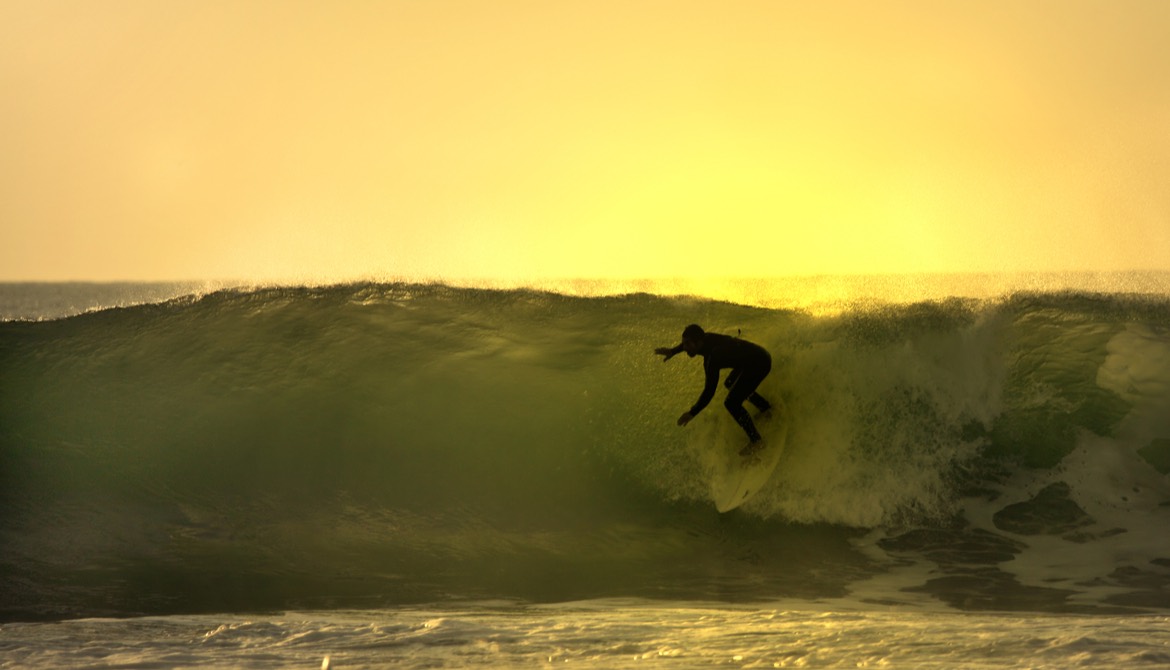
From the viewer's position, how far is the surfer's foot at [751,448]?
30.4ft

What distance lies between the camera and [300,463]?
9.87 m

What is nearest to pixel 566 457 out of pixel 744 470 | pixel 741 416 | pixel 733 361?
pixel 744 470

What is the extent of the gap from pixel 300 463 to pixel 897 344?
205 inches

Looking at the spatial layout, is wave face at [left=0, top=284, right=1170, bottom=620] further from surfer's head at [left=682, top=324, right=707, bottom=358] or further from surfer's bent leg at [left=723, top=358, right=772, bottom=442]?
surfer's head at [left=682, top=324, right=707, bottom=358]

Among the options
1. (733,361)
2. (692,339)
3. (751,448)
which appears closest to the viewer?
(692,339)

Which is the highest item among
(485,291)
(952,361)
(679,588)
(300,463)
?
(485,291)

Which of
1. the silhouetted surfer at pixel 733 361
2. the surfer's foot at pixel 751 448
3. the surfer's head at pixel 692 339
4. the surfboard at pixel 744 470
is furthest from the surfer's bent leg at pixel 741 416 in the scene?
the surfer's head at pixel 692 339

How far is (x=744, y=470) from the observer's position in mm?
9297

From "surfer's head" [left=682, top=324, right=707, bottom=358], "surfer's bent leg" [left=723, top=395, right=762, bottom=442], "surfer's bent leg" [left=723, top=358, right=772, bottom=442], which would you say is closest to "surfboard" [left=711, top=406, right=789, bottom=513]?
"surfer's bent leg" [left=723, top=395, right=762, bottom=442]

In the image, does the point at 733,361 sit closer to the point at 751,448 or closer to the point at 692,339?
the point at 692,339

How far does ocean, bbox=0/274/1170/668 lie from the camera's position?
623 centimetres

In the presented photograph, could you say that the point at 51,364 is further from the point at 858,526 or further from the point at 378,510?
the point at 858,526

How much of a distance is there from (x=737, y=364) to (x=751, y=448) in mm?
794

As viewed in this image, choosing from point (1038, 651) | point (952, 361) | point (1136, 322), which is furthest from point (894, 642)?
point (1136, 322)
